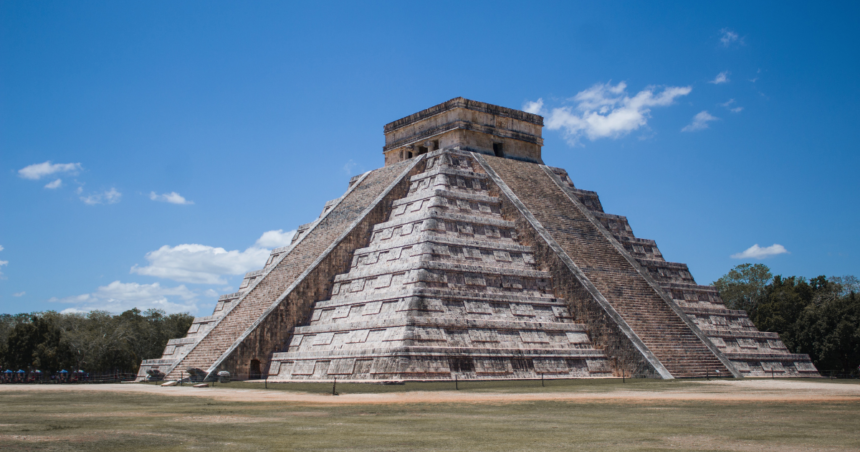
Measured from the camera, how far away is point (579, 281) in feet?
74.4

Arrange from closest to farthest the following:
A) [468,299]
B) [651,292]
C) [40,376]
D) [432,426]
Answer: [432,426], [468,299], [651,292], [40,376]

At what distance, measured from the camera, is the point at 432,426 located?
912 cm

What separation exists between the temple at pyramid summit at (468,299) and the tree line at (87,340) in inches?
562

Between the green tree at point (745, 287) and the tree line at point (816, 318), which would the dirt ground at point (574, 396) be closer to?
the tree line at point (816, 318)

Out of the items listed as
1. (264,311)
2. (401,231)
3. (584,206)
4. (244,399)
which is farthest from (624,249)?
(244,399)

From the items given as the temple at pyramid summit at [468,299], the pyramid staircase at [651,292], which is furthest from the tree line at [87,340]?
the pyramid staircase at [651,292]

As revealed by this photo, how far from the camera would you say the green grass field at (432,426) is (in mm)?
7512

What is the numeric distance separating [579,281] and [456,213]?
5.06 m

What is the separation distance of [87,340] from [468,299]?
3196 cm

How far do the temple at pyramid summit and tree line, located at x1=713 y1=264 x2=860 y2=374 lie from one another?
23.0 ft

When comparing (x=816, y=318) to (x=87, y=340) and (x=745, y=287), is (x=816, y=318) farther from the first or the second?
(x=87, y=340)

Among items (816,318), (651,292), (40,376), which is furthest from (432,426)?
(40,376)

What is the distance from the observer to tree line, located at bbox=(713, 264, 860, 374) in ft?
102

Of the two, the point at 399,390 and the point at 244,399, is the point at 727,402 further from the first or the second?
the point at 244,399
